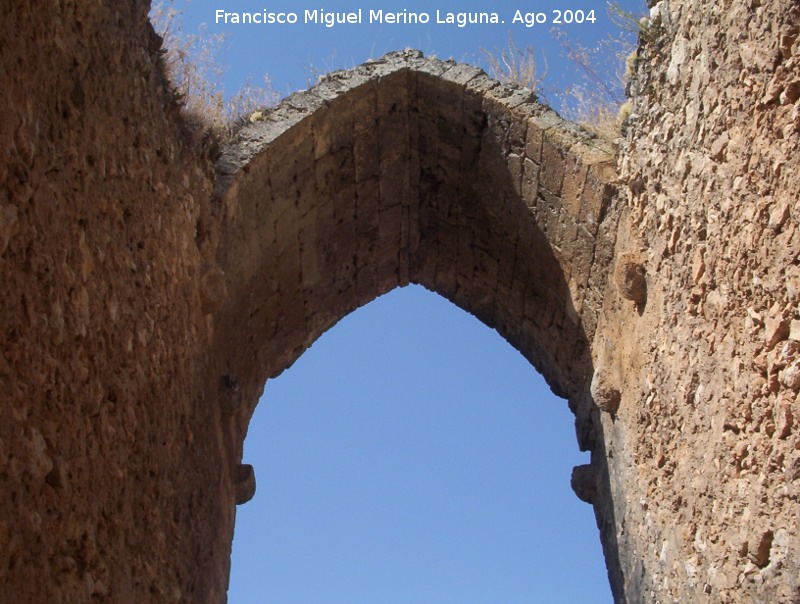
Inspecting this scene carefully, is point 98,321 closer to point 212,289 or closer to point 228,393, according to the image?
point 212,289

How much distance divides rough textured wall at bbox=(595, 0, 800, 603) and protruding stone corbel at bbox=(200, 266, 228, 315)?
1.97 meters

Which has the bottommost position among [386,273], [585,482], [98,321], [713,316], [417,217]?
[98,321]

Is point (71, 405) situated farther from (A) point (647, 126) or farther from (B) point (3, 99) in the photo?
(A) point (647, 126)

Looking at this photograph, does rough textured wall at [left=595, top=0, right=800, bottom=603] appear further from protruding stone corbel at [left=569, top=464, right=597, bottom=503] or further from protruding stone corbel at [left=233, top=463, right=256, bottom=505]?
protruding stone corbel at [left=233, top=463, right=256, bottom=505]

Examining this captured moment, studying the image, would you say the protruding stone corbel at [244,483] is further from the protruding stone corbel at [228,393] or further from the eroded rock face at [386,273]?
the protruding stone corbel at [228,393]

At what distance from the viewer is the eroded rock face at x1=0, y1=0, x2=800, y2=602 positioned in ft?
10.6

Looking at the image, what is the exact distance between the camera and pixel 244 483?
6.00 m

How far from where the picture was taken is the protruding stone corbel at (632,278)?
4895 mm

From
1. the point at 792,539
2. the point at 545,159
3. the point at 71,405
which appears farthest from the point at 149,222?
the point at 792,539

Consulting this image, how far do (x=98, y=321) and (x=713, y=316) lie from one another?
7.38 feet

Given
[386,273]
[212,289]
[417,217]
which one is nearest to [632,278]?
[212,289]

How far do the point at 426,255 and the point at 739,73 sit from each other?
11.4 ft

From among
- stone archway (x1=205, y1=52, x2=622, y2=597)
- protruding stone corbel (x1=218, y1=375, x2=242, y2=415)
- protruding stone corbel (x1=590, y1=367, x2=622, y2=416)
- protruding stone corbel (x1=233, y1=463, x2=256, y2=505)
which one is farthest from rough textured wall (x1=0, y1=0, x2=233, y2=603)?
protruding stone corbel (x1=590, y1=367, x2=622, y2=416)

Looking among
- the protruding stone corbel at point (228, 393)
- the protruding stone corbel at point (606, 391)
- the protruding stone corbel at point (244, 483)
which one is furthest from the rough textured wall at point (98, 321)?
the protruding stone corbel at point (606, 391)
